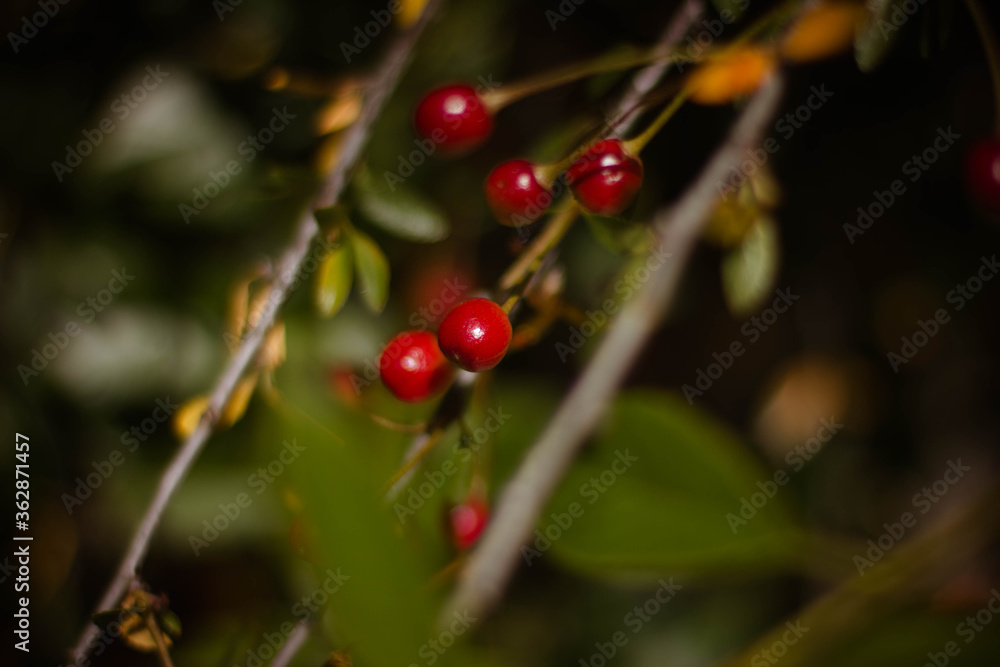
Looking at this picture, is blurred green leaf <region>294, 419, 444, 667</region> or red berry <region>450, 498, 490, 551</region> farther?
red berry <region>450, 498, 490, 551</region>

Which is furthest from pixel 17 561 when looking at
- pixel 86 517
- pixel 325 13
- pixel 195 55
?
pixel 325 13

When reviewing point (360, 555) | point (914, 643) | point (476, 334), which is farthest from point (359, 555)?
point (914, 643)

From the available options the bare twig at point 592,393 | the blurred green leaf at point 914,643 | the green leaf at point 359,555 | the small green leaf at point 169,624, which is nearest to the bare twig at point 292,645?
the small green leaf at point 169,624

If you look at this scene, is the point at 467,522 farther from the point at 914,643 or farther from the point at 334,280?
the point at 914,643

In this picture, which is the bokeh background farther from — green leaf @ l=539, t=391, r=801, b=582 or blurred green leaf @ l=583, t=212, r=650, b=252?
blurred green leaf @ l=583, t=212, r=650, b=252

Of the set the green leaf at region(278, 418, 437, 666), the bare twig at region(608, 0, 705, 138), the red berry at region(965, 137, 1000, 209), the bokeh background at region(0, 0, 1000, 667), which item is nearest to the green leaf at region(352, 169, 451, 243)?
the bokeh background at region(0, 0, 1000, 667)
